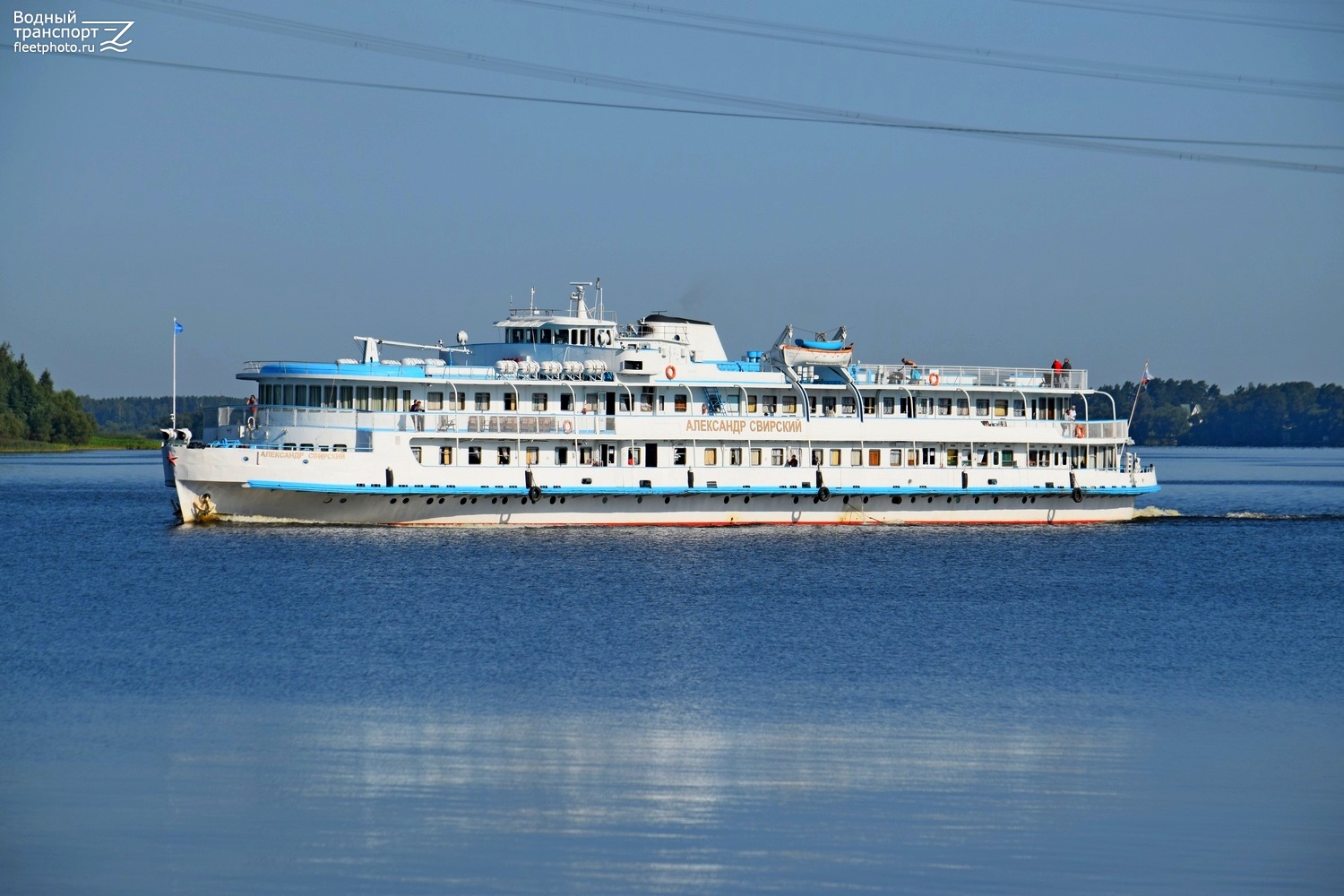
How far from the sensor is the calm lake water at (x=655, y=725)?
56.7ft

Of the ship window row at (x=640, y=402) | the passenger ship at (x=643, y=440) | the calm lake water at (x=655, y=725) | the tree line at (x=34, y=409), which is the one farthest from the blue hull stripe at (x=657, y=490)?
the tree line at (x=34, y=409)

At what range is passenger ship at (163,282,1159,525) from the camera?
185 feet

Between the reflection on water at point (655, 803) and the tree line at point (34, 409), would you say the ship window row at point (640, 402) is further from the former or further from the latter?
the tree line at point (34, 409)

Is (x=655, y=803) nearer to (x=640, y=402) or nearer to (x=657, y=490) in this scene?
(x=657, y=490)

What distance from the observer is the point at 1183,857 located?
696 inches

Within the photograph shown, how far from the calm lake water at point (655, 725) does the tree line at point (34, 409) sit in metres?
148

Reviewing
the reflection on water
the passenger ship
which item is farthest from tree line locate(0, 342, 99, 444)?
the reflection on water

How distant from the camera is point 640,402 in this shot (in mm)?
62406

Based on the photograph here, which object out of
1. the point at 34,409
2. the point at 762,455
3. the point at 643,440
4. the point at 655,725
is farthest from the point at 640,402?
the point at 34,409

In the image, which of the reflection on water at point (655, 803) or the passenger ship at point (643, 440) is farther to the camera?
the passenger ship at point (643, 440)

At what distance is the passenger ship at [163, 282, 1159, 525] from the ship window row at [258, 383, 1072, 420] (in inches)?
3.2

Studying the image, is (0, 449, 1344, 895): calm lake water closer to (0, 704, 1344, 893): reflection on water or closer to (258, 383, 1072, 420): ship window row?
(0, 704, 1344, 893): reflection on water

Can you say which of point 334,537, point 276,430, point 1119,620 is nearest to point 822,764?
point 1119,620

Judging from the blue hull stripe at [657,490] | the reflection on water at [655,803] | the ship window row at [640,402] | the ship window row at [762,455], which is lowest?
the reflection on water at [655,803]
